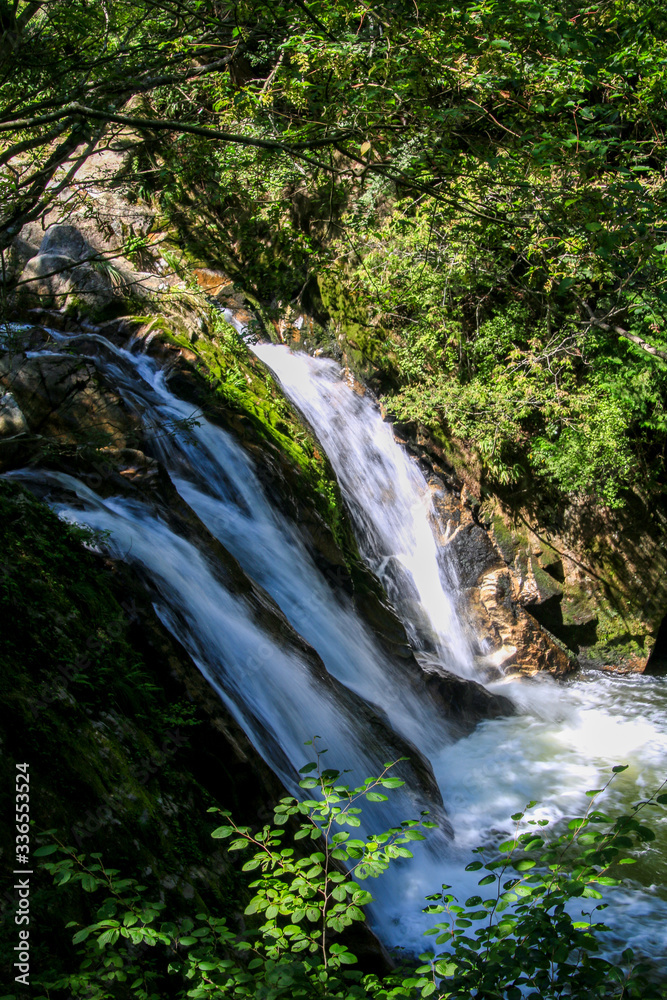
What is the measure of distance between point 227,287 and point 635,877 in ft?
31.1

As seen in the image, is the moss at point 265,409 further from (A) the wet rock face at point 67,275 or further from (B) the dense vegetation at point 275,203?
(A) the wet rock face at point 67,275

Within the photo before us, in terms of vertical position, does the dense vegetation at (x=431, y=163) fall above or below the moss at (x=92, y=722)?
above

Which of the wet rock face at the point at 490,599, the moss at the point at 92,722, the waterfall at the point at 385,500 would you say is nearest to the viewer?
the moss at the point at 92,722

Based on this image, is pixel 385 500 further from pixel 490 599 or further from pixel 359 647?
pixel 359 647

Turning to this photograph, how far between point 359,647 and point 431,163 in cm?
488

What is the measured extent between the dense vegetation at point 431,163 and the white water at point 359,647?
1.53 m

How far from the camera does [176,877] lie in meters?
2.86

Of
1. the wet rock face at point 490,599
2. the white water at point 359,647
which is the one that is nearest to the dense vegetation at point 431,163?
the wet rock face at point 490,599

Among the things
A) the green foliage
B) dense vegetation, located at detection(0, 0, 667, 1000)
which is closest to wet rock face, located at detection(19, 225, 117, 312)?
dense vegetation, located at detection(0, 0, 667, 1000)

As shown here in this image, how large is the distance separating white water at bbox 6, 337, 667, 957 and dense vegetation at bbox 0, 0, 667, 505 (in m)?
1.53

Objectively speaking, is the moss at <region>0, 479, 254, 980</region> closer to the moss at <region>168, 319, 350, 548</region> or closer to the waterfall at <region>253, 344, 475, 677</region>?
the moss at <region>168, 319, 350, 548</region>

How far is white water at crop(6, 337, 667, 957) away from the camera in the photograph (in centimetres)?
476

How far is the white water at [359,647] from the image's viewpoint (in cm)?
476

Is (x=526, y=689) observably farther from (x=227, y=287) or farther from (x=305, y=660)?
(x=227, y=287)
